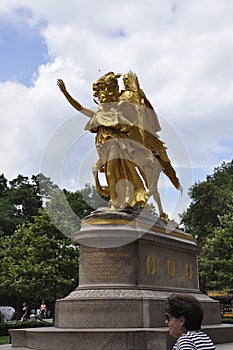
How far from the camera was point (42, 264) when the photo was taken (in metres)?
29.5

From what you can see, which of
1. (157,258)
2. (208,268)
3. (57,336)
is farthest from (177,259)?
(208,268)

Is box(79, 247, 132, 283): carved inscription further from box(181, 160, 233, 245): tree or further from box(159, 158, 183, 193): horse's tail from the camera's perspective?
box(181, 160, 233, 245): tree

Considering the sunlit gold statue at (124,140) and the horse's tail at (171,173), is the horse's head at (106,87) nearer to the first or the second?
the sunlit gold statue at (124,140)

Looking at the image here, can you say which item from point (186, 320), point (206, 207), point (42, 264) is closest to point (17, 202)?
point (206, 207)

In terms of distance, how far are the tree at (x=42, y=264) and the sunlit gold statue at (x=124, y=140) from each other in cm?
1462

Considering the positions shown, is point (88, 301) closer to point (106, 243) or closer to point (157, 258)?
point (106, 243)

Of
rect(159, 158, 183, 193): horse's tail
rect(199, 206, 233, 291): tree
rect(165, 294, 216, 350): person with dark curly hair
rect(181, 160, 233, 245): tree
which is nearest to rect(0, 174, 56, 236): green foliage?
rect(181, 160, 233, 245): tree

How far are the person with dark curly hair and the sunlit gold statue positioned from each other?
10222mm

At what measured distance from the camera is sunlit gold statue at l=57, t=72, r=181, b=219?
14.6 metres

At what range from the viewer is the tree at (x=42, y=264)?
29.2m

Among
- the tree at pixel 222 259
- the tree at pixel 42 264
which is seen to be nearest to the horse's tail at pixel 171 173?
the tree at pixel 42 264

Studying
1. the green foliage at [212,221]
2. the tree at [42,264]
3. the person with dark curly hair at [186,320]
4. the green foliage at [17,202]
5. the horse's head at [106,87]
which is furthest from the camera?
the green foliage at [17,202]

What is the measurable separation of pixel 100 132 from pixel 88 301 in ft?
16.1

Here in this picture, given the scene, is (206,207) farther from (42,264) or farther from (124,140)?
(124,140)
